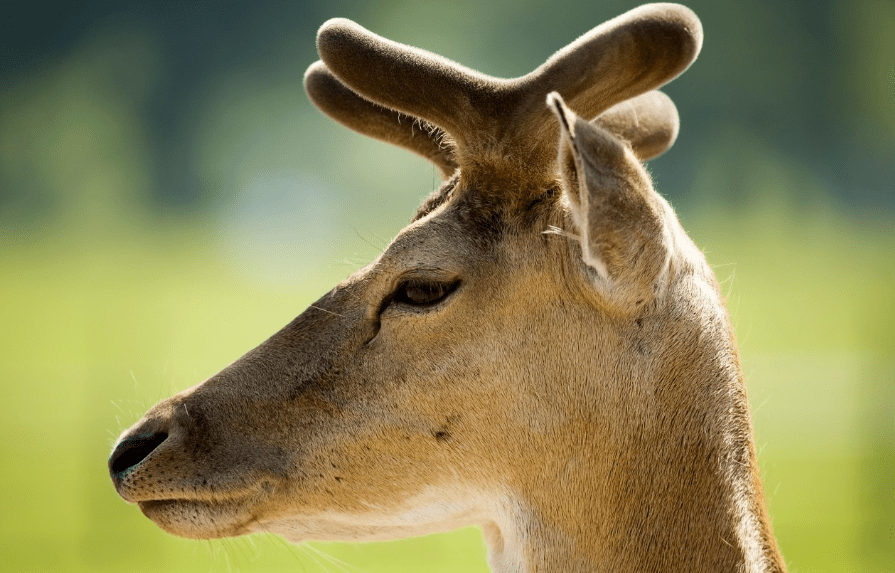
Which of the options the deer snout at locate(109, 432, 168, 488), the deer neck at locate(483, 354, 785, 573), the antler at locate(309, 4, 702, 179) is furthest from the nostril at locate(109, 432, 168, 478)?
the antler at locate(309, 4, 702, 179)

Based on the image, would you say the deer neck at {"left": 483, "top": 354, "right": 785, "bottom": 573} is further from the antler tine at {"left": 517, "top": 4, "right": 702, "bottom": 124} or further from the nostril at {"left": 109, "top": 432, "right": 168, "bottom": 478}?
the nostril at {"left": 109, "top": 432, "right": 168, "bottom": 478}

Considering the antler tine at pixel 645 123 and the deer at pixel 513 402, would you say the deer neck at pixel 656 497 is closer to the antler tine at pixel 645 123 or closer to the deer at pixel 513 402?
the deer at pixel 513 402

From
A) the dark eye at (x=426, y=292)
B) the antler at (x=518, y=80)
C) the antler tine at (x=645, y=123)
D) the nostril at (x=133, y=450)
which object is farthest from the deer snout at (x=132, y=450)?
the antler tine at (x=645, y=123)

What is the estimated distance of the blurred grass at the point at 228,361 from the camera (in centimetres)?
821

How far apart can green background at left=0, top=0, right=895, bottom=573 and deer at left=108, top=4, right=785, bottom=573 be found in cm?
86

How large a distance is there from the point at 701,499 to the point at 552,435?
0.41m

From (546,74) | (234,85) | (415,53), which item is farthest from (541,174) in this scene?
(234,85)

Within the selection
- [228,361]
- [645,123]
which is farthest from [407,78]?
[228,361]

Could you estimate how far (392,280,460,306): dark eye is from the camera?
7.58 ft

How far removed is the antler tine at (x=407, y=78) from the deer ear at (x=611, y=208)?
2.11 ft

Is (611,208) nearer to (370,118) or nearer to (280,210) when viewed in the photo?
(370,118)

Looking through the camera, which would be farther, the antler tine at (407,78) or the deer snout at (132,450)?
the antler tine at (407,78)

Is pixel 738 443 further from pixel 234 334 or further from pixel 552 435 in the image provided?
pixel 234 334

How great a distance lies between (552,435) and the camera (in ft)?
7.34
